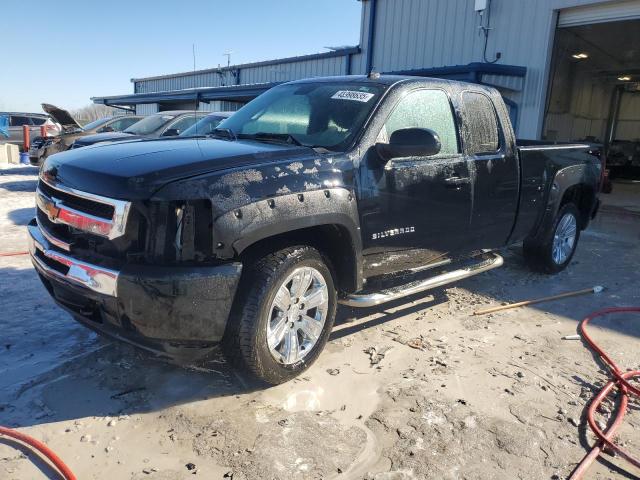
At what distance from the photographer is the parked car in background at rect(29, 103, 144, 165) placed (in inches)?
412

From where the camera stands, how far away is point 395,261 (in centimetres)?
389

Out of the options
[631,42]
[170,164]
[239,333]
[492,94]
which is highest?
[631,42]

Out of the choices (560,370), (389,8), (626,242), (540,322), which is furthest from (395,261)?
(389,8)

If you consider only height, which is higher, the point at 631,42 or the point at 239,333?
Answer: the point at 631,42

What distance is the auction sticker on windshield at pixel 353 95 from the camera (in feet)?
12.6

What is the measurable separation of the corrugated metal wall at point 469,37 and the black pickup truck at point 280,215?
7867mm

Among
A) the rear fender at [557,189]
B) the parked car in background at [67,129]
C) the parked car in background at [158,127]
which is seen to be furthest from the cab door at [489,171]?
the parked car in background at [67,129]

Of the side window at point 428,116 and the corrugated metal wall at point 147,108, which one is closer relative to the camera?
the side window at point 428,116

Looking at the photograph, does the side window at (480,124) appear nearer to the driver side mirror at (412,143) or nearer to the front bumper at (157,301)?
the driver side mirror at (412,143)

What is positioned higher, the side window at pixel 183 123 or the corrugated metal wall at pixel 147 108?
the corrugated metal wall at pixel 147 108

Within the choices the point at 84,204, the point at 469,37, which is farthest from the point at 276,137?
the point at 469,37

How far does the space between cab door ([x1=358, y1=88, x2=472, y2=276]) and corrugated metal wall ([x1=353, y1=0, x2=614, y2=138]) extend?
8.66 m

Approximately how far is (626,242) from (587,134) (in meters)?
16.5

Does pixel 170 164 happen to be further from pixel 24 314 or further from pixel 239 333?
pixel 24 314
